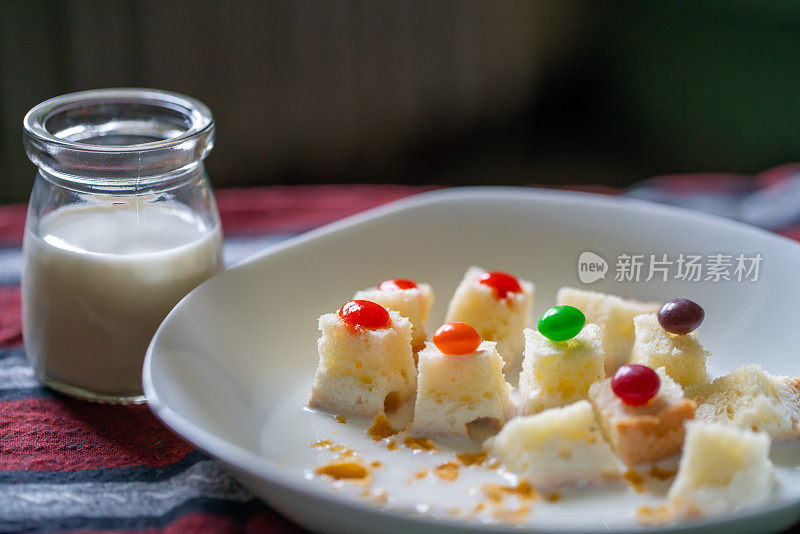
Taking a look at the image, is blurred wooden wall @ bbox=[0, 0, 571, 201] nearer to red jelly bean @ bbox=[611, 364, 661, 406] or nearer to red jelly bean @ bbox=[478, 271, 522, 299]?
red jelly bean @ bbox=[478, 271, 522, 299]

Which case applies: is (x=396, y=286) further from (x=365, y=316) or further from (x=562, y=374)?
(x=562, y=374)

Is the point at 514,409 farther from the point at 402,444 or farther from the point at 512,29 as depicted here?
the point at 512,29

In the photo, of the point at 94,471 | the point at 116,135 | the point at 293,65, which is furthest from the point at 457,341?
the point at 293,65

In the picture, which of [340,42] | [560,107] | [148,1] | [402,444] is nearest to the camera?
[402,444]

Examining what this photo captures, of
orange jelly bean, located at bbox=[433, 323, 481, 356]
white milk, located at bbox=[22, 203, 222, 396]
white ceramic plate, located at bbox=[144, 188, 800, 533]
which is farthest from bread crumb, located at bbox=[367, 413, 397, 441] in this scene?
white milk, located at bbox=[22, 203, 222, 396]

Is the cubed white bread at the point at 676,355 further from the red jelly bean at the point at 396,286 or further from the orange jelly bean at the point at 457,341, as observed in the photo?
the red jelly bean at the point at 396,286

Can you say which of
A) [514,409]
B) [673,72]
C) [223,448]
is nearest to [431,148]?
[673,72]

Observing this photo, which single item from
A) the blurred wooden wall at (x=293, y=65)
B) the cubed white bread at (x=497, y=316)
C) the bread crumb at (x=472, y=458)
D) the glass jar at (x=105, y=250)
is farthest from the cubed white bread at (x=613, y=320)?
the blurred wooden wall at (x=293, y=65)
